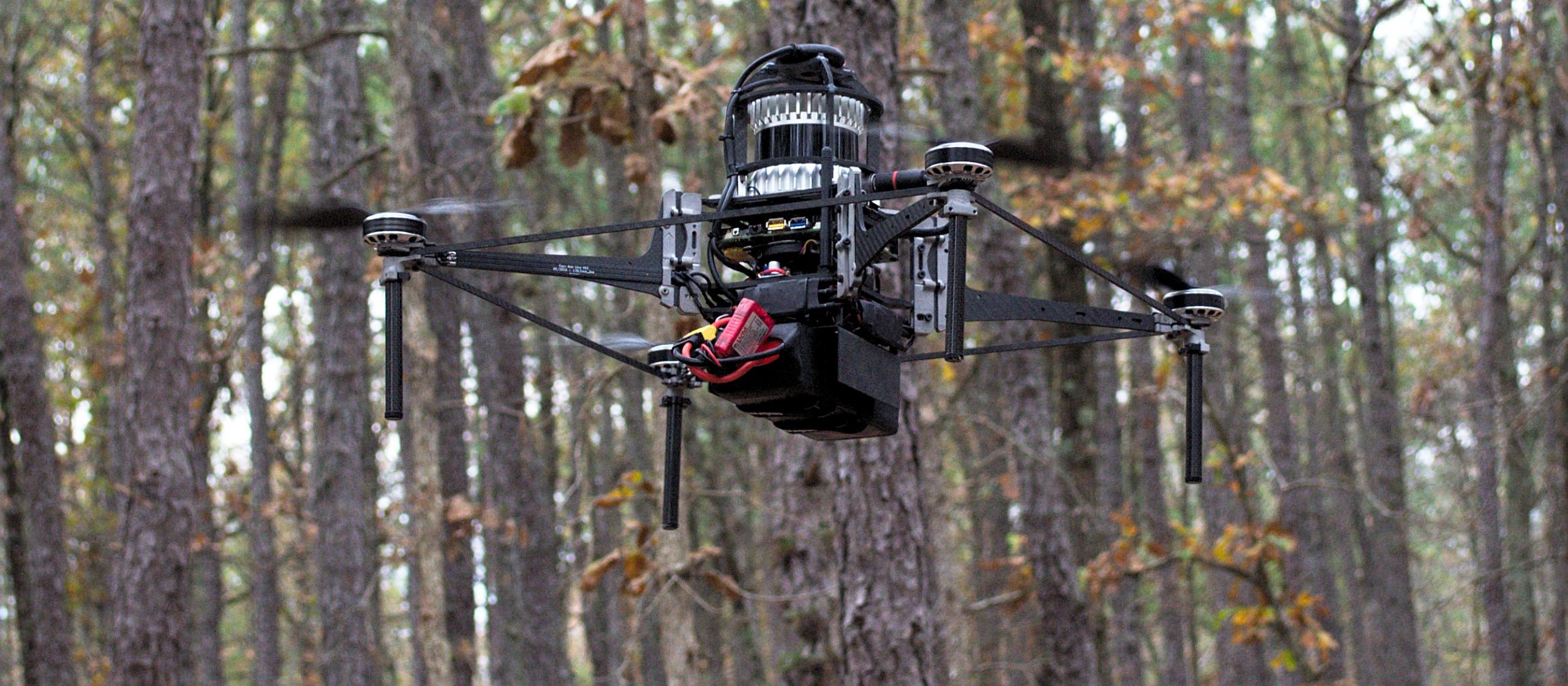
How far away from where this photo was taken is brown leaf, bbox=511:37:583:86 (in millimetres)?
8664

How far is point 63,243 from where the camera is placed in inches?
1028

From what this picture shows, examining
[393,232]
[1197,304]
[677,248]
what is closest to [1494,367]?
[1197,304]

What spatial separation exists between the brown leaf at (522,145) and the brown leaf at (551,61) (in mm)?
209

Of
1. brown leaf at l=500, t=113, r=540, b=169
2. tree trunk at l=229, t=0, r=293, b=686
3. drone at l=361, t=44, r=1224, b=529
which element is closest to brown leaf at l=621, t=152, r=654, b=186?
brown leaf at l=500, t=113, r=540, b=169

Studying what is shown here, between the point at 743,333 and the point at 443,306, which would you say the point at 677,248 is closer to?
the point at 743,333

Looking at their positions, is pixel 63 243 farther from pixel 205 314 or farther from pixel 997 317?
pixel 997 317

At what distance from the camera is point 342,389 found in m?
14.1

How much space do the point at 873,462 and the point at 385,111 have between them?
70.2 feet

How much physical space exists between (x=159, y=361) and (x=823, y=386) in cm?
671

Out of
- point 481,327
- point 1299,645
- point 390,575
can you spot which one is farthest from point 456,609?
point 390,575

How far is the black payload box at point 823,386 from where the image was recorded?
4.08 m

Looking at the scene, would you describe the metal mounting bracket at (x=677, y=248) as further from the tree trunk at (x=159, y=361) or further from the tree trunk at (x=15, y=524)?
the tree trunk at (x=15, y=524)

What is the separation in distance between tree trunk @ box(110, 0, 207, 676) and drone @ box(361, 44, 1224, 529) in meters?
5.70

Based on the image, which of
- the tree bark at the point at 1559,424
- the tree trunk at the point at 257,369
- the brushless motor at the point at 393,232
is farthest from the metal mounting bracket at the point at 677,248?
the tree trunk at the point at 257,369
